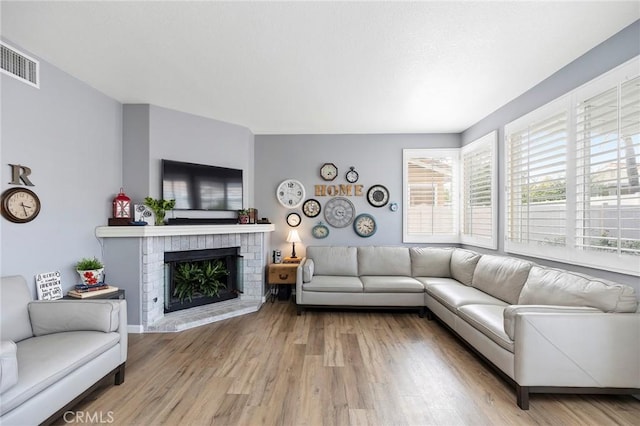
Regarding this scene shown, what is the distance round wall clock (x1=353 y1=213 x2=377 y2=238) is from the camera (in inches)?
178

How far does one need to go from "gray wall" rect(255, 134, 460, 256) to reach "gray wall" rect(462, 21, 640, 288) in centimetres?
114

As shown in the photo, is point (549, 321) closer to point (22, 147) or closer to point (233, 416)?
point (233, 416)

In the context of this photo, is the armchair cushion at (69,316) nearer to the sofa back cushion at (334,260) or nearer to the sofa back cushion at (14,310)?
the sofa back cushion at (14,310)

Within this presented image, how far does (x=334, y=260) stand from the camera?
165 inches

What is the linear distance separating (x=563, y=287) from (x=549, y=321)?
0.53 metres

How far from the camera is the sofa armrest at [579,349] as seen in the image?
184 cm

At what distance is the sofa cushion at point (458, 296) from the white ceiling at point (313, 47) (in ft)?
7.30

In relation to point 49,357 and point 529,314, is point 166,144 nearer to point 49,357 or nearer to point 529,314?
point 49,357

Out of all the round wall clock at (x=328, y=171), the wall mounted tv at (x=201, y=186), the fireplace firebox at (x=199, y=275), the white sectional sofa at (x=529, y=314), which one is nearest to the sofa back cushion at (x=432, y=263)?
the white sectional sofa at (x=529, y=314)

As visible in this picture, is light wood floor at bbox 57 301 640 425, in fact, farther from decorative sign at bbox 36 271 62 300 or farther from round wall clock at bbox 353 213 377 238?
round wall clock at bbox 353 213 377 238

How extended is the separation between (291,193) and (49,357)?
3352 millimetres

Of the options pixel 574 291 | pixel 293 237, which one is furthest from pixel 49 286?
pixel 574 291

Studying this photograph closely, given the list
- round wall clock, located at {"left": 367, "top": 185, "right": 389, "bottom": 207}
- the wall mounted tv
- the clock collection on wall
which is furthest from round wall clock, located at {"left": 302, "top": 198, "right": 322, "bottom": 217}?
the wall mounted tv

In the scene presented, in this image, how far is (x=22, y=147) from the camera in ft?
7.39
